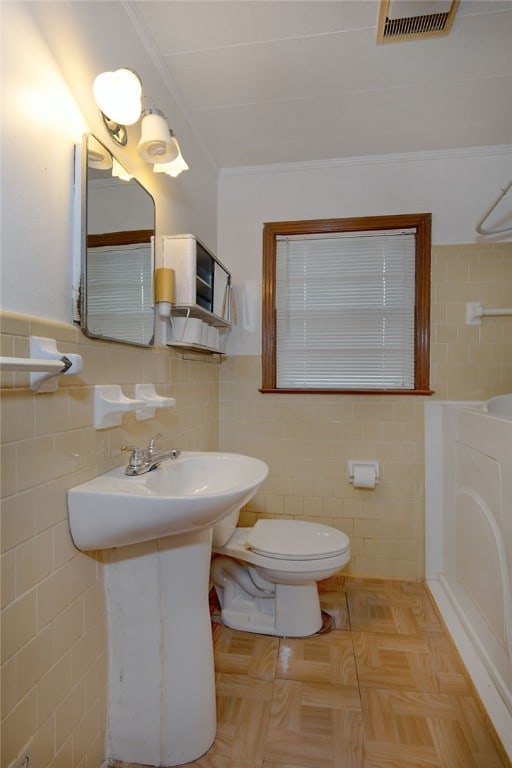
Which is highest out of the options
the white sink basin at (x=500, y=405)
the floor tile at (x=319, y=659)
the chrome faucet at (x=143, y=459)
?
the white sink basin at (x=500, y=405)

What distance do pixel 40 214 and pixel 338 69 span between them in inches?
56.4

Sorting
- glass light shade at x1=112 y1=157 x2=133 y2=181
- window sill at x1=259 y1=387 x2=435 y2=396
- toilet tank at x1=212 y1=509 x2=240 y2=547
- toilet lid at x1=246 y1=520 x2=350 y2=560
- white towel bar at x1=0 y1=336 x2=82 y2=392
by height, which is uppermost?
glass light shade at x1=112 y1=157 x2=133 y2=181

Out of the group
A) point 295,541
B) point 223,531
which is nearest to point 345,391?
point 295,541

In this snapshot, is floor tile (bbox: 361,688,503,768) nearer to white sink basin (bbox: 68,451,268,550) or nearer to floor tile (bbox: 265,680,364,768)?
floor tile (bbox: 265,680,364,768)

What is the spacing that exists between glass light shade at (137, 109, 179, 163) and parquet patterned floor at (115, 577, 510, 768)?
1958mm

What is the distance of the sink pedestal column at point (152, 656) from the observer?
44.6 inches

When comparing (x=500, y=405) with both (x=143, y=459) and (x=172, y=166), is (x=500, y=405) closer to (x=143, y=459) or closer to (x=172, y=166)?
(x=143, y=459)

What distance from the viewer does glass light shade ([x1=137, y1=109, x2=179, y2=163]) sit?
119cm

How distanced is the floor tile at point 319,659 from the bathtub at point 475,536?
0.47 meters

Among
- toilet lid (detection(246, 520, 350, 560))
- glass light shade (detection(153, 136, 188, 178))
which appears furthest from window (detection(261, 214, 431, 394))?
glass light shade (detection(153, 136, 188, 178))

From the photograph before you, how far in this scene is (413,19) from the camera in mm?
1312

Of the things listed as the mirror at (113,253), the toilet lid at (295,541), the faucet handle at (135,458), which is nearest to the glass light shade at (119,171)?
the mirror at (113,253)

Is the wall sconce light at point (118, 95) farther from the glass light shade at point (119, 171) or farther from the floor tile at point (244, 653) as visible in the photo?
the floor tile at point (244, 653)

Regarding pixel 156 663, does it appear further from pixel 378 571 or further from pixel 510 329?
pixel 510 329
